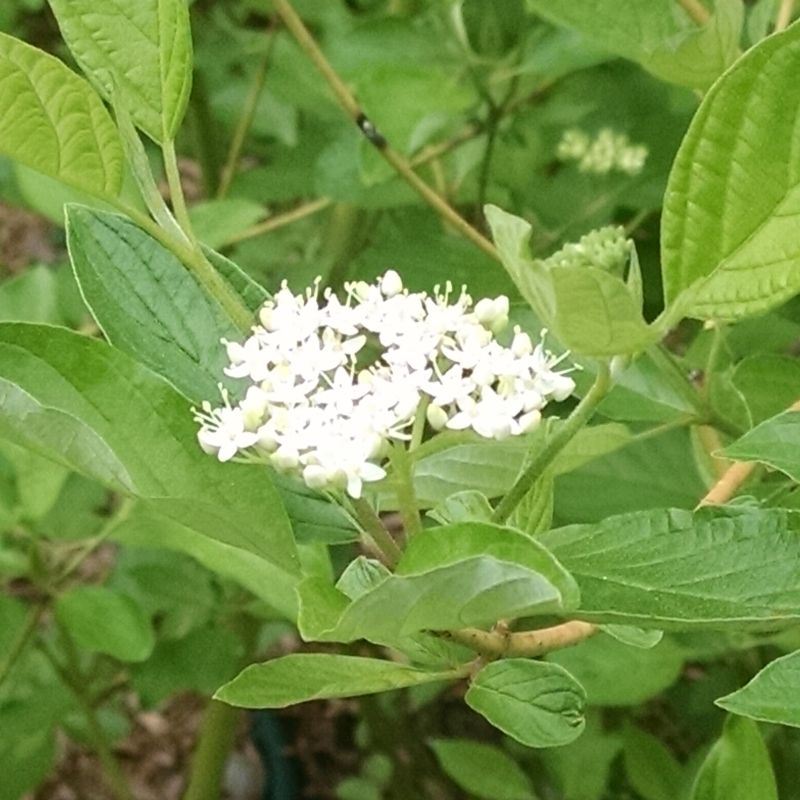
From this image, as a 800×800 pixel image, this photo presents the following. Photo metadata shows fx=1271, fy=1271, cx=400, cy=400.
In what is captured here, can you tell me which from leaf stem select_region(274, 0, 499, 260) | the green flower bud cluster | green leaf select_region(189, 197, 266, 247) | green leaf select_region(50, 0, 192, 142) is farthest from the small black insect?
green leaf select_region(50, 0, 192, 142)

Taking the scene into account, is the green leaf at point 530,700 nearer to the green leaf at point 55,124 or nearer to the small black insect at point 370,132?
the green leaf at point 55,124

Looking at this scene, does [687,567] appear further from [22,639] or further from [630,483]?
[22,639]

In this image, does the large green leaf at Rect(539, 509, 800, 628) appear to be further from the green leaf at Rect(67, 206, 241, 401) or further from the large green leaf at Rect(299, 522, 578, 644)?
the green leaf at Rect(67, 206, 241, 401)

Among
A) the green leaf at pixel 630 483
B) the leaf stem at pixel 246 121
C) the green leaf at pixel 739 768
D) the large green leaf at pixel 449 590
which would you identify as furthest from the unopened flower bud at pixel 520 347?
the leaf stem at pixel 246 121

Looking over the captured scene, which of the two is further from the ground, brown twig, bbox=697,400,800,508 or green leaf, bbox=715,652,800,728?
brown twig, bbox=697,400,800,508

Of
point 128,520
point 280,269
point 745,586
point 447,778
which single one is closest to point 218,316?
point 745,586
